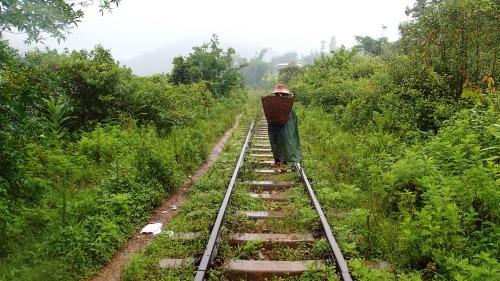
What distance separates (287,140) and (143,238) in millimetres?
3753

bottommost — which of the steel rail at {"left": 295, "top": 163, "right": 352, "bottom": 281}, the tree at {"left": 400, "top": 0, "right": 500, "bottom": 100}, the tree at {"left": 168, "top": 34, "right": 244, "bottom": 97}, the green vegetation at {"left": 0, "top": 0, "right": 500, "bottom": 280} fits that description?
the steel rail at {"left": 295, "top": 163, "right": 352, "bottom": 281}

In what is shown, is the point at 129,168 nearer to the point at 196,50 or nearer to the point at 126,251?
the point at 126,251

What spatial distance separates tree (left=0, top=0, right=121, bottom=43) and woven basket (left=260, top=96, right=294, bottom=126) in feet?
12.5

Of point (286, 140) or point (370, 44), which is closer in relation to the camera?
point (286, 140)

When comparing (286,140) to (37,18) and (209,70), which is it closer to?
(37,18)

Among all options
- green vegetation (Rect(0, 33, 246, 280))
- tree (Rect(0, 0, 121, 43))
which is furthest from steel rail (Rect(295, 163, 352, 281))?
tree (Rect(0, 0, 121, 43))

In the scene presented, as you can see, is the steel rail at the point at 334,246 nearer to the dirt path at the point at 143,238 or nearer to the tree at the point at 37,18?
the dirt path at the point at 143,238

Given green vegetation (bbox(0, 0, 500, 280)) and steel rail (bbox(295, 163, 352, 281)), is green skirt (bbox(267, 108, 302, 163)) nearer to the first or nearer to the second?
green vegetation (bbox(0, 0, 500, 280))

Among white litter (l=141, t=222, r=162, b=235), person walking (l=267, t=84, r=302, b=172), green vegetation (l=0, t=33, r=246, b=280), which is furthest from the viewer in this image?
person walking (l=267, t=84, r=302, b=172)

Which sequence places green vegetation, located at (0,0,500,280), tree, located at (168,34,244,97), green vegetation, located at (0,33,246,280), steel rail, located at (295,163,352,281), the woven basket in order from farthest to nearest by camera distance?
tree, located at (168,34,244,97) < the woven basket < green vegetation, located at (0,33,246,280) < green vegetation, located at (0,0,500,280) < steel rail, located at (295,163,352,281)

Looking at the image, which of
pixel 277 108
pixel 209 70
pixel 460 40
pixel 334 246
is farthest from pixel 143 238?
pixel 209 70

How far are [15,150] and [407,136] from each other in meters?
7.33

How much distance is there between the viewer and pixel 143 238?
4.84 metres

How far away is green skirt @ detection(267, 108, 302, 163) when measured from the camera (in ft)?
24.6
